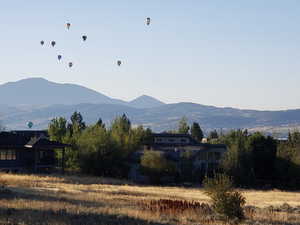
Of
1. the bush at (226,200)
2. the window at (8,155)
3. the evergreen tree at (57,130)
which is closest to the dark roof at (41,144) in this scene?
the window at (8,155)

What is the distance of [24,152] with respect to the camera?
3100 inches

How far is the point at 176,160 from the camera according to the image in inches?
3469

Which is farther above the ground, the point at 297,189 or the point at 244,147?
the point at 244,147

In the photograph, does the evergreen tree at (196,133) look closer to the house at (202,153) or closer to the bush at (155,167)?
the house at (202,153)

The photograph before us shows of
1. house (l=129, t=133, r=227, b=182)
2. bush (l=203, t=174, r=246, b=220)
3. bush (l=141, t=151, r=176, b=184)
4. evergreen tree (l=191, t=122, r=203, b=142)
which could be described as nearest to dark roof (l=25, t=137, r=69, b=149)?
bush (l=141, t=151, r=176, b=184)

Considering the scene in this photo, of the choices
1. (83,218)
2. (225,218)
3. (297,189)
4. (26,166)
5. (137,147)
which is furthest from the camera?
(137,147)

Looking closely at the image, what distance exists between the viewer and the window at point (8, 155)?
7638 centimetres

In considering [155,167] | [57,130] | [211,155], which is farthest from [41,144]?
[211,155]

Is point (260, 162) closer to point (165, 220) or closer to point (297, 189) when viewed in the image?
point (297, 189)

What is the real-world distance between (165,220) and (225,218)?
277 centimetres

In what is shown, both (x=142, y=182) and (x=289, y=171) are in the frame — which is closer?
(x=142, y=182)

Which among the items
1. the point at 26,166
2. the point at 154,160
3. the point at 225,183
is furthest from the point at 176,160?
the point at 225,183

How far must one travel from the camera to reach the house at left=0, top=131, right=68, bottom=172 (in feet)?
251

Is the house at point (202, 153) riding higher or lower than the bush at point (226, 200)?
higher
